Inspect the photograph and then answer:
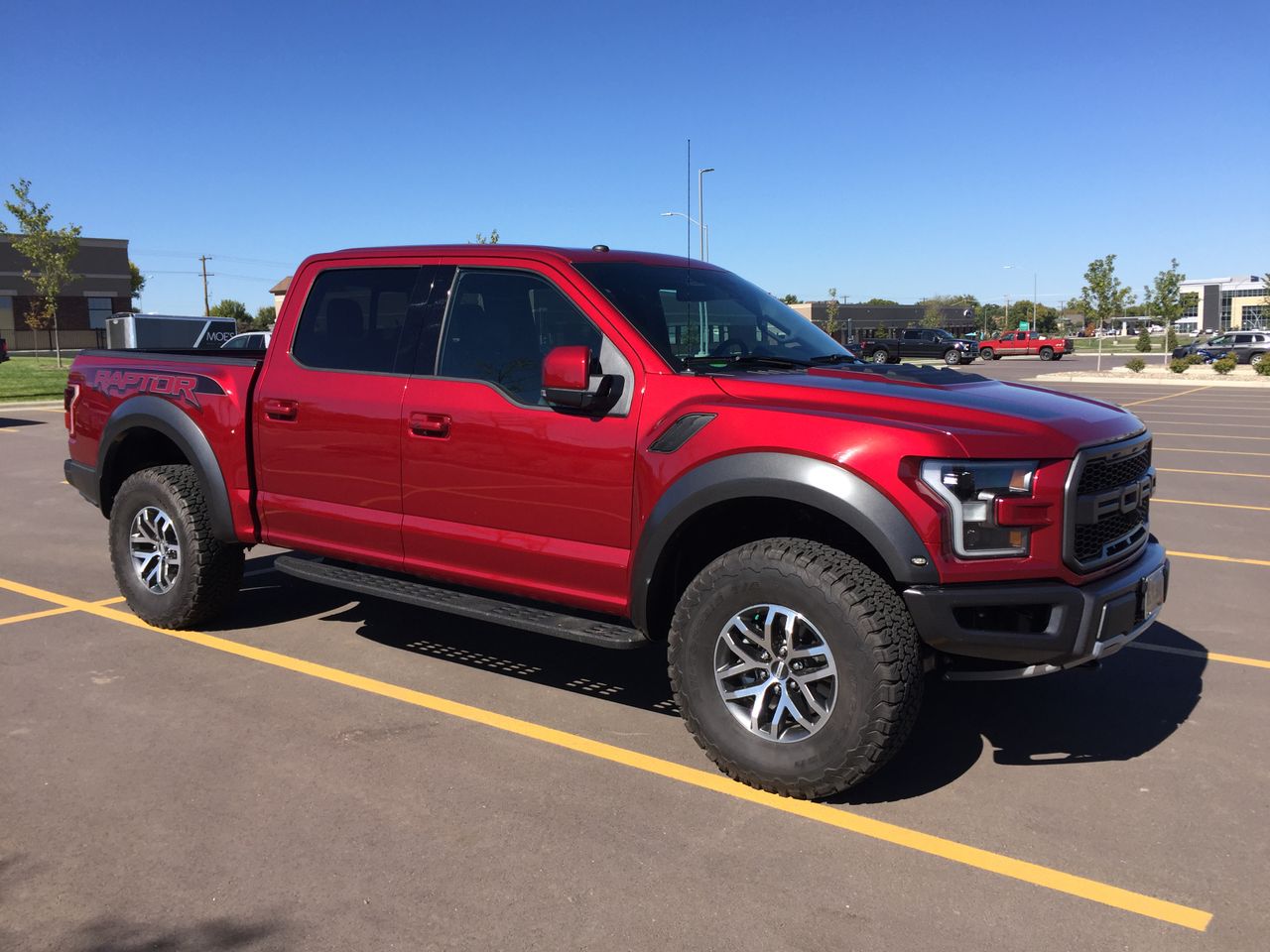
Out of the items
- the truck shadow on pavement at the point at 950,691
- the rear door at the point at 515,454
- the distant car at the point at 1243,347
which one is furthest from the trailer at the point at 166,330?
the distant car at the point at 1243,347

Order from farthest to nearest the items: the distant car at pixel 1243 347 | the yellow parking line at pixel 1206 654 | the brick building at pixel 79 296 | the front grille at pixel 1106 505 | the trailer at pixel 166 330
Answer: the brick building at pixel 79 296 → the distant car at pixel 1243 347 → the trailer at pixel 166 330 → the yellow parking line at pixel 1206 654 → the front grille at pixel 1106 505

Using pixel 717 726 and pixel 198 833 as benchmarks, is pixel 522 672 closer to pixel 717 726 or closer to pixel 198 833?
pixel 717 726

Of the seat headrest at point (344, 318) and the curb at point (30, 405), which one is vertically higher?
the seat headrest at point (344, 318)

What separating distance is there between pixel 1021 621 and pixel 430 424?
2509 mm

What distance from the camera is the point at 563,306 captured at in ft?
14.3

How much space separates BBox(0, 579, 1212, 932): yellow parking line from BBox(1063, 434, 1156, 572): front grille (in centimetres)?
100

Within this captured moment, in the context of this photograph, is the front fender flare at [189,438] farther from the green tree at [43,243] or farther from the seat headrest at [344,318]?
the green tree at [43,243]

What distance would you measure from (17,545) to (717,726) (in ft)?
21.4

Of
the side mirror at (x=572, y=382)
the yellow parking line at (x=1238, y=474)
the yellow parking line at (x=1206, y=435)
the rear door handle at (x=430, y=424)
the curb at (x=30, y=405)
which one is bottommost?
the yellow parking line at (x=1238, y=474)

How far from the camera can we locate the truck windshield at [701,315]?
4.31 meters

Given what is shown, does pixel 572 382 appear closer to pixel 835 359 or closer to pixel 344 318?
pixel 835 359

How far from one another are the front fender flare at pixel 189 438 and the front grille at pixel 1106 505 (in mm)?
3984

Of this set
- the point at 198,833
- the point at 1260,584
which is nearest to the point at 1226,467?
the point at 1260,584

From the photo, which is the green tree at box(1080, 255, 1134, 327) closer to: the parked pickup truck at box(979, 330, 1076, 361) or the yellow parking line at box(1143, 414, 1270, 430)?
the parked pickup truck at box(979, 330, 1076, 361)
